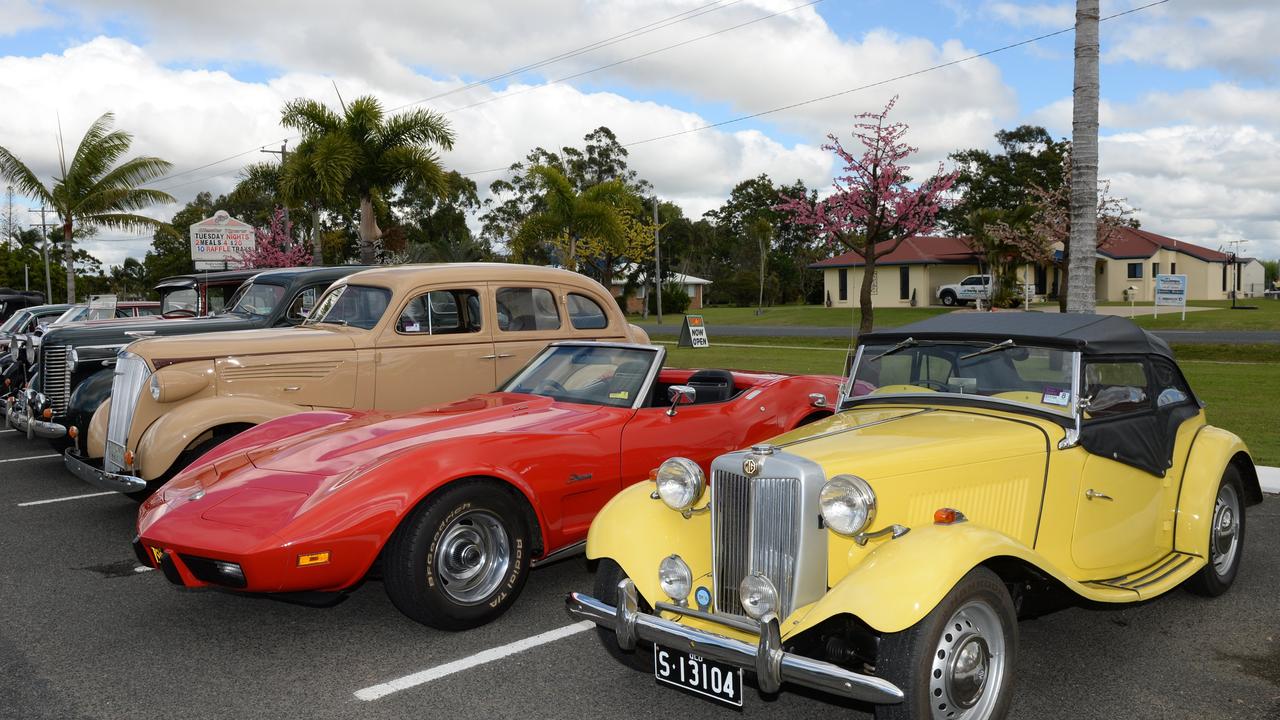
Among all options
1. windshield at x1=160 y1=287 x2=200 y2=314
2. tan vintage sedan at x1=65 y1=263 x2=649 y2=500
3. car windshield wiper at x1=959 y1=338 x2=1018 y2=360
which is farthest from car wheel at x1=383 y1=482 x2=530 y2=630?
windshield at x1=160 y1=287 x2=200 y2=314

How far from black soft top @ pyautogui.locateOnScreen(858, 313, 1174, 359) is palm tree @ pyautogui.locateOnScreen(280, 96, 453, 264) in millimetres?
17056

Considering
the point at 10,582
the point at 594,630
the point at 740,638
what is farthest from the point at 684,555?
the point at 10,582

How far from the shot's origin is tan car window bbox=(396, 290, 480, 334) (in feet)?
25.8

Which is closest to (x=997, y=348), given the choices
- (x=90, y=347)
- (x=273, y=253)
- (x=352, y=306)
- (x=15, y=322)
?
(x=352, y=306)

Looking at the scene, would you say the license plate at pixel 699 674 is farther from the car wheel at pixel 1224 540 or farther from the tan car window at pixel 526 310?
the tan car window at pixel 526 310

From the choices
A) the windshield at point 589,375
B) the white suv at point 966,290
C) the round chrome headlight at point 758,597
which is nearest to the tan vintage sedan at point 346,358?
the windshield at point 589,375

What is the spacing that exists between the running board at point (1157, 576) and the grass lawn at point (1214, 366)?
16.5 feet

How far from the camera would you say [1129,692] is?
12.9ft

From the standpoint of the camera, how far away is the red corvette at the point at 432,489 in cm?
428

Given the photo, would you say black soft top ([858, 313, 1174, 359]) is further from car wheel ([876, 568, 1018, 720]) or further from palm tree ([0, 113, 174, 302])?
palm tree ([0, 113, 174, 302])

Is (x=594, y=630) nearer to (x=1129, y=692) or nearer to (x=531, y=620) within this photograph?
(x=531, y=620)

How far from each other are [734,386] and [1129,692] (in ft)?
11.0

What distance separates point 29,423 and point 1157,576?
9.93 m

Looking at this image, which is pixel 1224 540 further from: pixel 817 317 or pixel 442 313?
pixel 817 317
